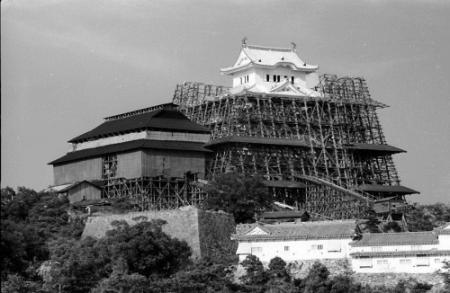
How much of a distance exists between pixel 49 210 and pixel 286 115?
19.1 m

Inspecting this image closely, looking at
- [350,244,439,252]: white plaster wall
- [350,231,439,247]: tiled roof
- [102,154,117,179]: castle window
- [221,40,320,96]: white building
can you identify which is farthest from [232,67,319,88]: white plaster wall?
[350,244,439,252]: white plaster wall

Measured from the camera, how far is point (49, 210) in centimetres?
5844

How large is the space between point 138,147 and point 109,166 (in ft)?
10.1

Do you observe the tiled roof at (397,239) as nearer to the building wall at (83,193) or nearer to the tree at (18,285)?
the tree at (18,285)

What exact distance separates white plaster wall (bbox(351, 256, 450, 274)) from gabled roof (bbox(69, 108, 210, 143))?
1912cm

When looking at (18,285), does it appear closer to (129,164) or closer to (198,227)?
(198,227)

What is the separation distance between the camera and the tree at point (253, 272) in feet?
161

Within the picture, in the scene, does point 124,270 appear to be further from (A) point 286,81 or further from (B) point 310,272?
(A) point 286,81

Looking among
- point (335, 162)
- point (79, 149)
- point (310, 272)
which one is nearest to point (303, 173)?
point (335, 162)

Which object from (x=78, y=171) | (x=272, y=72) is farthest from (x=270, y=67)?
(x=78, y=171)

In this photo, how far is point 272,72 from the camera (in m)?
74.8

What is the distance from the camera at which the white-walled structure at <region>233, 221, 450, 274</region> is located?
157 ft

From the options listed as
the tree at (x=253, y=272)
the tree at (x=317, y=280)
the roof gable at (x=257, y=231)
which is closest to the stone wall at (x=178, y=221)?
the roof gable at (x=257, y=231)

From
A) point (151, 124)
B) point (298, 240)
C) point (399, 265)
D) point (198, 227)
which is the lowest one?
point (399, 265)
